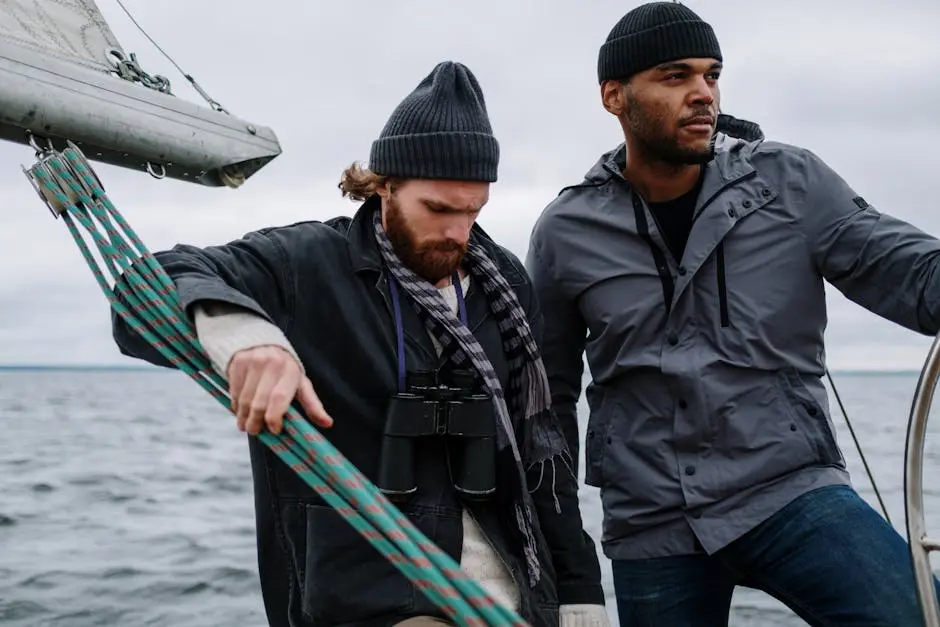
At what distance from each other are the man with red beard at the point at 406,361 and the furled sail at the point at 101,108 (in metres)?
0.56

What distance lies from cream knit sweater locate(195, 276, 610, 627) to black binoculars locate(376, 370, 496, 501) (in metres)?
0.11

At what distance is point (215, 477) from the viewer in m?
17.6

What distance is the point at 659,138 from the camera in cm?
338

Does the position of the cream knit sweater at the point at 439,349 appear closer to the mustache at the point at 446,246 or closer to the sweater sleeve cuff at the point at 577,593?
the sweater sleeve cuff at the point at 577,593

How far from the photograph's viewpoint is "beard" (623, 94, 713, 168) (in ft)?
10.9

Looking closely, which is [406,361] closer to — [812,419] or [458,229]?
[458,229]

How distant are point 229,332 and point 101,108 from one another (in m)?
1.11

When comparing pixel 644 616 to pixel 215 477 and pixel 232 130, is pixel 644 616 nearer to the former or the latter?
pixel 232 130

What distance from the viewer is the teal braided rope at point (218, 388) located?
6.31ft

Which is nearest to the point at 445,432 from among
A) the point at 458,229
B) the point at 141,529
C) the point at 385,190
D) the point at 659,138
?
the point at 458,229

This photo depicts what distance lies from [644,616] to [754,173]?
1.26m

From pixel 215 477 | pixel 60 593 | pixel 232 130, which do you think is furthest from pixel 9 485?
pixel 232 130

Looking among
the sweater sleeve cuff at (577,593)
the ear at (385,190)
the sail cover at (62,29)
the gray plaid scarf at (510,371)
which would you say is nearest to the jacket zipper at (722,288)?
the gray plaid scarf at (510,371)

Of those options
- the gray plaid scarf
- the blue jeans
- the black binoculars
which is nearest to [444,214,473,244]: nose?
the gray plaid scarf
